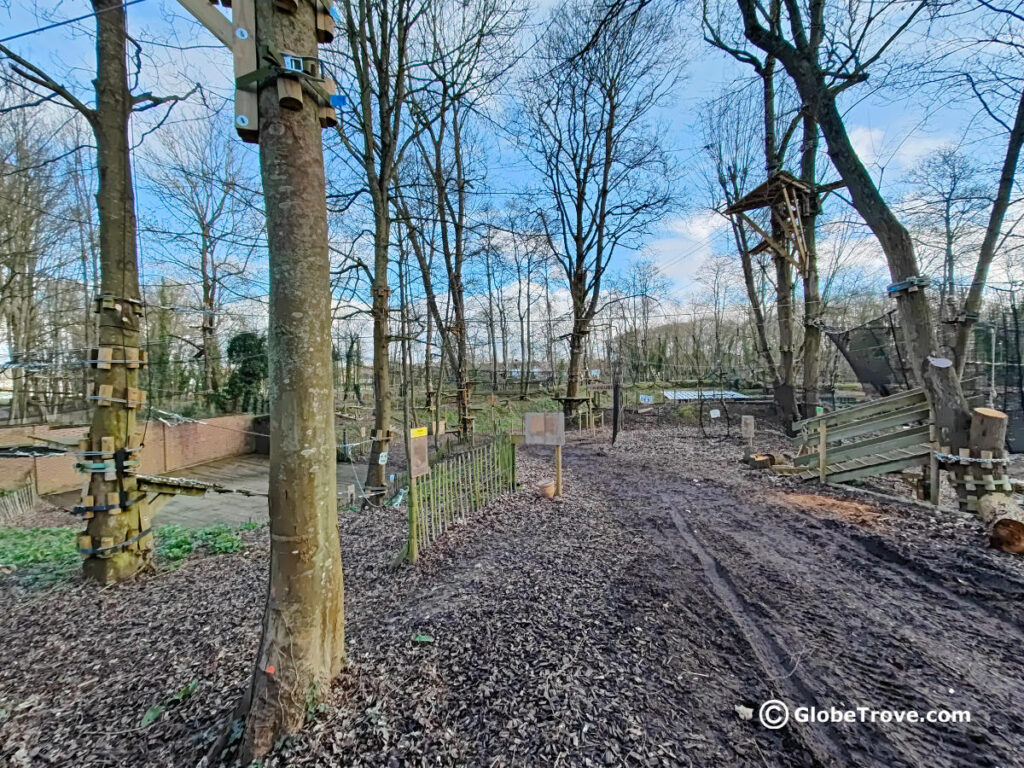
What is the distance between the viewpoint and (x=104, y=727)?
2.04 m

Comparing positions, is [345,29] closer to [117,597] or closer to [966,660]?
Answer: [117,597]

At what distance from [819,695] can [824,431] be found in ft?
17.1

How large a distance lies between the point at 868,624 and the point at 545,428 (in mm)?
3814

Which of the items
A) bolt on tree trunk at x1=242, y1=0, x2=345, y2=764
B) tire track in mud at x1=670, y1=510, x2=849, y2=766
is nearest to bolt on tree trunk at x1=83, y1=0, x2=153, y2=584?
bolt on tree trunk at x1=242, y1=0, x2=345, y2=764

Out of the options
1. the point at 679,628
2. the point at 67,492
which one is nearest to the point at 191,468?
the point at 67,492

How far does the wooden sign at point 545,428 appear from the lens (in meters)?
5.79

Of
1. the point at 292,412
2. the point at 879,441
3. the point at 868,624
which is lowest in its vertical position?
the point at 868,624

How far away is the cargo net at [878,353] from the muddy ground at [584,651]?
5493 millimetres

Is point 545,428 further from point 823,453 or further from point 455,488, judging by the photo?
point 823,453

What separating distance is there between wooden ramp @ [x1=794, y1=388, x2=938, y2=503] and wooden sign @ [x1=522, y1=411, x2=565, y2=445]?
3869 millimetres

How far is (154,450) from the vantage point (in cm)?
1201

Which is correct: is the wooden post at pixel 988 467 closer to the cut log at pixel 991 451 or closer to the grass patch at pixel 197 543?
the cut log at pixel 991 451

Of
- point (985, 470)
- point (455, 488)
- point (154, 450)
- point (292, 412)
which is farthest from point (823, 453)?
point (154, 450)

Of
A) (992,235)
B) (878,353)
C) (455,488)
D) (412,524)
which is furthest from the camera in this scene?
(878,353)
